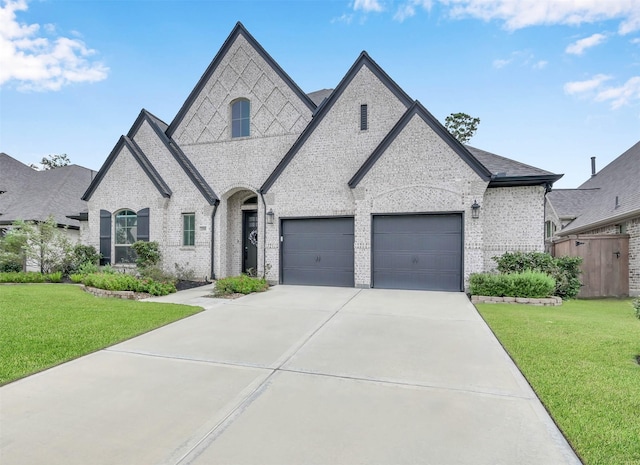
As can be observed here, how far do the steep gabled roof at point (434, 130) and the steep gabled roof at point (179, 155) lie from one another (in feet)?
19.8

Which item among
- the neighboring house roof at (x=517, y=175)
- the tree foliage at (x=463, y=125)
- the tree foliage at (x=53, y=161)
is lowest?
the neighboring house roof at (x=517, y=175)

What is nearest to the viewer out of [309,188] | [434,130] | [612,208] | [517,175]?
[517,175]

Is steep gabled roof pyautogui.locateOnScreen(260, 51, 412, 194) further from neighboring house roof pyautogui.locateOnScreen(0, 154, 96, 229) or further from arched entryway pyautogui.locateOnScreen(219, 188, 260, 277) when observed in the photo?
neighboring house roof pyautogui.locateOnScreen(0, 154, 96, 229)

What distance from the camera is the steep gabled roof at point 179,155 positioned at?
13031mm

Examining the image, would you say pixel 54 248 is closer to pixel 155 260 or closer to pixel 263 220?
pixel 155 260

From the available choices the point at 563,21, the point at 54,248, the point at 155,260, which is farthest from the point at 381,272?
the point at 54,248

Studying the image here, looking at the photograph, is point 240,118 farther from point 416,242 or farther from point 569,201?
point 569,201

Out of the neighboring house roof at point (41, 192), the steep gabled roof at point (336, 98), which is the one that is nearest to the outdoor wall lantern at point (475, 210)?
the steep gabled roof at point (336, 98)

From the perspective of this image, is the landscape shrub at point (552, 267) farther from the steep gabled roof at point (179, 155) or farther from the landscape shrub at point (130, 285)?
the steep gabled roof at point (179, 155)

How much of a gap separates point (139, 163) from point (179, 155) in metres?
1.63

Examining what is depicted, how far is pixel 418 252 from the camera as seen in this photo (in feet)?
34.6

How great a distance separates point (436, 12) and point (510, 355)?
479 inches

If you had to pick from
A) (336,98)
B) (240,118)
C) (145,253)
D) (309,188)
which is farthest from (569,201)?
(145,253)

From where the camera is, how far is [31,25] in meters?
12.5
